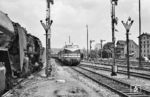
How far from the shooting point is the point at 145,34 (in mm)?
126375

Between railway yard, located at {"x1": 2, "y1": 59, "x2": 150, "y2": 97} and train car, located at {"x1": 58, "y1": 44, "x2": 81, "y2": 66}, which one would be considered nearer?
railway yard, located at {"x1": 2, "y1": 59, "x2": 150, "y2": 97}

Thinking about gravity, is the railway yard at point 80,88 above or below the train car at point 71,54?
below

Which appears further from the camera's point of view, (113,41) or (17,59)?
(113,41)

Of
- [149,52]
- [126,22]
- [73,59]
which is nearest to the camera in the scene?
[126,22]

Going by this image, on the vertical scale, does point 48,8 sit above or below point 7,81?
above

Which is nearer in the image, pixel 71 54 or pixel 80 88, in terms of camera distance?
pixel 80 88

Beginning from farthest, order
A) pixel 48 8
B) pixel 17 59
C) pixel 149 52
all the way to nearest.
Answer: pixel 149 52, pixel 48 8, pixel 17 59

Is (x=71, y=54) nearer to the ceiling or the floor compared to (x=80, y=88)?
nearer to the ceiling

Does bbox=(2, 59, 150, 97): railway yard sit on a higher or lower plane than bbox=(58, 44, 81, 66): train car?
lower

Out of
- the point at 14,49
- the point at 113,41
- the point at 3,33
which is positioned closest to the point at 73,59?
the point at 113,41

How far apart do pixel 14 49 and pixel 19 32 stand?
3.25 feet

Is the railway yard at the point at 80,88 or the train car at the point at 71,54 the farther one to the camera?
the train car at the point at 71,54

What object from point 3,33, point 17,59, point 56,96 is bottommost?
point 56,96

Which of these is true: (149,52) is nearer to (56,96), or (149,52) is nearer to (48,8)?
(48,8)
